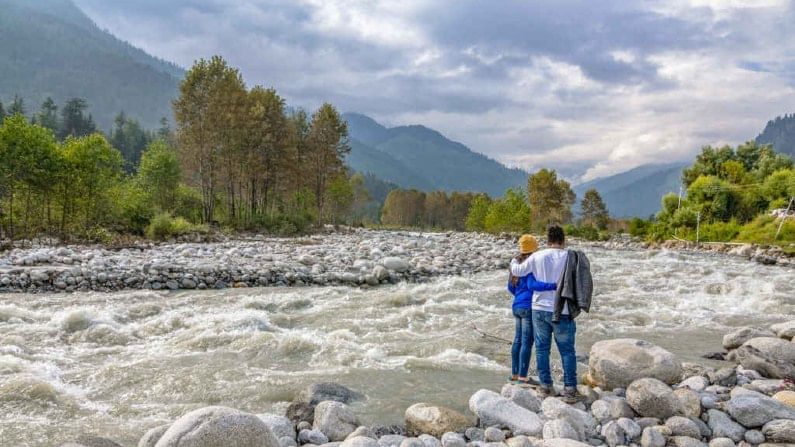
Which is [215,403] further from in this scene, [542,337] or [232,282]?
[232,282]

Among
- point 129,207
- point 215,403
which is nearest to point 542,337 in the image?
point 215,403

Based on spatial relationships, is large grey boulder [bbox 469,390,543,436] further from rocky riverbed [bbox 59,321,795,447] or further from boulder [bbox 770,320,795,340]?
boulder [bbox 770,320,795,340]

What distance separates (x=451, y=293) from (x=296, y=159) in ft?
106

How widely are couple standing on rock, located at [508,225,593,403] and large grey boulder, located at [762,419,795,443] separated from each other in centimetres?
168

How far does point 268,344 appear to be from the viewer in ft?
25.0

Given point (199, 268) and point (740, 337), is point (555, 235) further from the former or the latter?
point (199, 268)

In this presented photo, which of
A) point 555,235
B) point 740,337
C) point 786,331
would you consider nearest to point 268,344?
point 555,235

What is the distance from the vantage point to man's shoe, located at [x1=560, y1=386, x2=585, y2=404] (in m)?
5.34

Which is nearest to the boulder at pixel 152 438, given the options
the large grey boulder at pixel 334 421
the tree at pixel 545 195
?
the large grey boulder at pixel 334 421

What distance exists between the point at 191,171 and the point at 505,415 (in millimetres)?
35753

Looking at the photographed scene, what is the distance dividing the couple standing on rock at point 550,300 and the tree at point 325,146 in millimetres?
38408

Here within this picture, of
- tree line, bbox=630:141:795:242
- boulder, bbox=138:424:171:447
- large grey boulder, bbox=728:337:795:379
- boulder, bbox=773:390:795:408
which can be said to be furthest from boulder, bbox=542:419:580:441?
tree line, bbox=630:141:795:242

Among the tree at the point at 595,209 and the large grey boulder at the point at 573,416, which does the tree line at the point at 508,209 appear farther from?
the large grey boulder at the point at 573,416

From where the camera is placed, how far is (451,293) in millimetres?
12500
